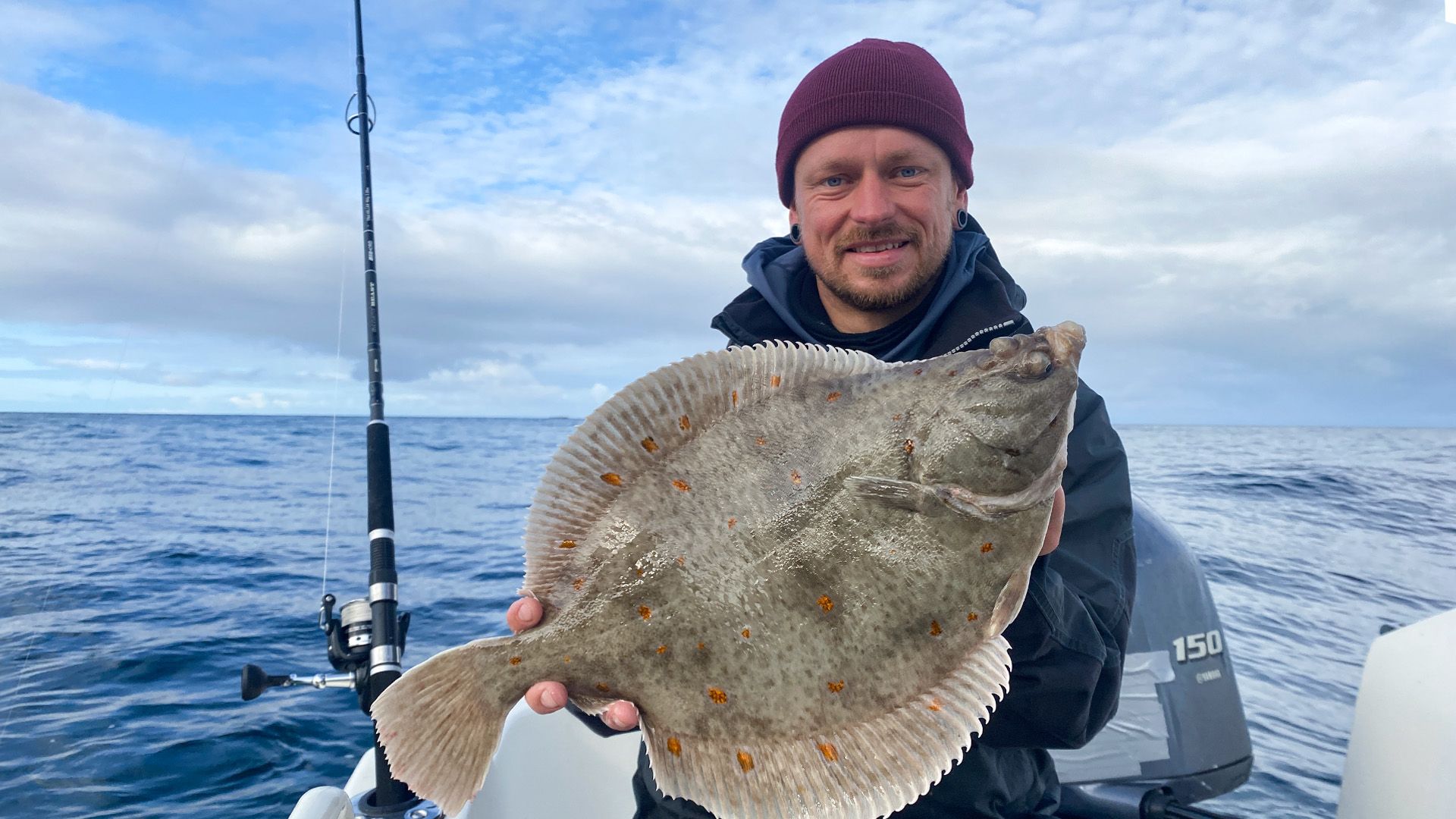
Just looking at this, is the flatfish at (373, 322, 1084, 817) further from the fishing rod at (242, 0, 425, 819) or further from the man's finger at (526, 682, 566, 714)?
the fishing rod at (242, 0, 425, 819)

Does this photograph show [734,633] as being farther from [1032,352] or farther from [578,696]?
[1032,352]

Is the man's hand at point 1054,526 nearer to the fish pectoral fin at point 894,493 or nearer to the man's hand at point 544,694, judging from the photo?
the man's hand at point 544,694

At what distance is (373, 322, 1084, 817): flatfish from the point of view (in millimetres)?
1776

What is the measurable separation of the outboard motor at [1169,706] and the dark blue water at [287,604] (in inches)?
87.1

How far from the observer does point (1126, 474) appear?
2.54 meters

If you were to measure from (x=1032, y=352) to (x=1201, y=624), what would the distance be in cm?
320

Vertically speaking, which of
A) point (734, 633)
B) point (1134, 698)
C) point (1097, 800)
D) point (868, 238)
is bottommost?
point (1097, 800)

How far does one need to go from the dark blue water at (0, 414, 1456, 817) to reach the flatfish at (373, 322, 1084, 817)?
1.29 feet

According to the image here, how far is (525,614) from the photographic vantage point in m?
1.87

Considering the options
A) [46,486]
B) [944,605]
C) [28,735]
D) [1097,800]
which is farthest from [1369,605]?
[46,486]

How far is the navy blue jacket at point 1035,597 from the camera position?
2.13 m

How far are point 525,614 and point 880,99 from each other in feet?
7.09

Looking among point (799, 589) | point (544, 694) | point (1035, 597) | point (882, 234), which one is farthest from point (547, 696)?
point (882, 234)

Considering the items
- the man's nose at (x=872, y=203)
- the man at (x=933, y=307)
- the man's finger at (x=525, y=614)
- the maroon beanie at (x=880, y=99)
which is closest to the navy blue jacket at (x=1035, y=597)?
the man at (x=933, y=307)
